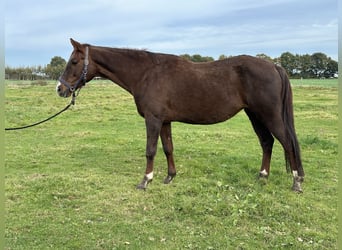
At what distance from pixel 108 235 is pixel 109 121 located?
911cm

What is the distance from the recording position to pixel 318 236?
3.81 meters

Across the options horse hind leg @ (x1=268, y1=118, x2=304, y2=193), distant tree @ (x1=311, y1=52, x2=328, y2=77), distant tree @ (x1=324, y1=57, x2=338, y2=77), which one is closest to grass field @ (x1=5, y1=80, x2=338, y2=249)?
horse hind leg @ (x1=268, y1=118, x2=304, y2=193)

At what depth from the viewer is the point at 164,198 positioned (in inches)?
194

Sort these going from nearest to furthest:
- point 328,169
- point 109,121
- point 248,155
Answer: point 328,169, point 248,155, point 109,121

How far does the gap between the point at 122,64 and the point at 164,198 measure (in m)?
2.20

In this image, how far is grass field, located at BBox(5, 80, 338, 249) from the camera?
3803 millimetres

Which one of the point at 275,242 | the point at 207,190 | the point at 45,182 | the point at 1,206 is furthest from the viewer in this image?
the point at 45,182

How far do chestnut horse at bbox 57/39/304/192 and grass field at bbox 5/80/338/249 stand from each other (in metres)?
0.58

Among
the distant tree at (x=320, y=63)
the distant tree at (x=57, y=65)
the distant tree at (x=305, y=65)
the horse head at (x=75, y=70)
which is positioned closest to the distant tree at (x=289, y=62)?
the distant tree at (x=305, y=65)

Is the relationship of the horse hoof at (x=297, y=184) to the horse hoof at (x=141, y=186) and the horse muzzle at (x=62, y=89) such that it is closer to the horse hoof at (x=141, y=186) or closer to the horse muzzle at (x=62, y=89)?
the horse hoof at (x=141, y=186)

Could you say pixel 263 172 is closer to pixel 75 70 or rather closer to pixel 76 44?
pixel 75 70

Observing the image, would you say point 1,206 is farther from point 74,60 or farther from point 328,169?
point 328,169

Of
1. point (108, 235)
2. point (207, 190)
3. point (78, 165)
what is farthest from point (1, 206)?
point (78, 165)

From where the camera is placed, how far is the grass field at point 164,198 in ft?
12.5
